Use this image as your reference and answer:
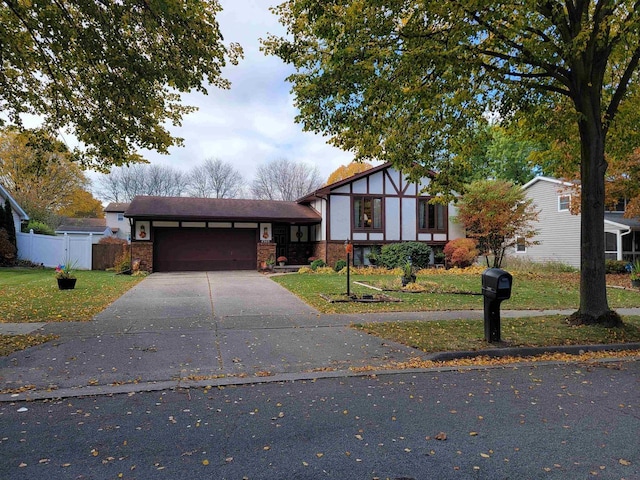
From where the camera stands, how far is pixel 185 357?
19.0 feet

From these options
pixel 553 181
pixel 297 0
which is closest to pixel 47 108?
pixel 297 0

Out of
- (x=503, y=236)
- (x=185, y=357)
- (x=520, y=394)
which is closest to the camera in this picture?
(x=520, y=394)

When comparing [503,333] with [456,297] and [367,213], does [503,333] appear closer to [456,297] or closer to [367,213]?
[456,297]

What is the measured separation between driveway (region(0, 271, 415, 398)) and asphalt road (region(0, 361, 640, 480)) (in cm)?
59

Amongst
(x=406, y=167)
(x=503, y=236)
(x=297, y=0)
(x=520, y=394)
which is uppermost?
(x=297, y=0)

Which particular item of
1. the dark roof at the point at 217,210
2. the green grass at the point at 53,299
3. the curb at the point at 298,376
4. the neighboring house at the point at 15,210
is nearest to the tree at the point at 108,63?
the green grass at the point at 53,299

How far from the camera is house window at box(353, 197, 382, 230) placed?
21.6 m

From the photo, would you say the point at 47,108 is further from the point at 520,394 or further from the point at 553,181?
the point at 553,181

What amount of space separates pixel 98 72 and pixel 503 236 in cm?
1748

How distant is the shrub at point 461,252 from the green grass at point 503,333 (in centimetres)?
1255

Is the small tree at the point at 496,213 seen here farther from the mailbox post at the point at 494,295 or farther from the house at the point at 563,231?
the mailbox post at the point at 494,295

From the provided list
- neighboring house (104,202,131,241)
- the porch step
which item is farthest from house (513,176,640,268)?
neighboring house (104,202,131,241)

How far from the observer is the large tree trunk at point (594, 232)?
7758 millimetres

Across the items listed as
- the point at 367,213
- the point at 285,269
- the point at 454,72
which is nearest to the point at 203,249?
the point at 285,269
